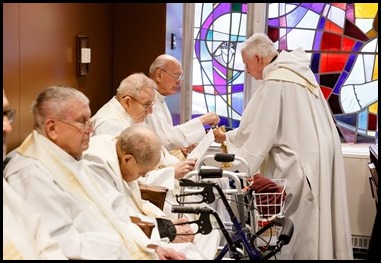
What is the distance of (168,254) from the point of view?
303 cm

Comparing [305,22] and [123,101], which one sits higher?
[305,22]

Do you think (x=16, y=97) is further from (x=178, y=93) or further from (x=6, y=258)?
(x=178, y=93)

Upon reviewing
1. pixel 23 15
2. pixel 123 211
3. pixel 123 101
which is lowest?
pixel 123 211

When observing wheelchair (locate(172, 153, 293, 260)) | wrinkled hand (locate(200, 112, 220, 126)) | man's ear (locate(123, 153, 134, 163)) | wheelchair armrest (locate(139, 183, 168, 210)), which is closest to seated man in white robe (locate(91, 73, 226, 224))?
wheelchair (locate(172, 153, 293, 260))

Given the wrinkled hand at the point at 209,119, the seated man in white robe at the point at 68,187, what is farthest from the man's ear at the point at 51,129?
the wrinkled hand at the point at 209,119

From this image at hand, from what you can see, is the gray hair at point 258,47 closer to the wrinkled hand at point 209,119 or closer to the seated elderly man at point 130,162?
the wrinkled hand at point 209,119

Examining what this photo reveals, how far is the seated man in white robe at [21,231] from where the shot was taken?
232 cm

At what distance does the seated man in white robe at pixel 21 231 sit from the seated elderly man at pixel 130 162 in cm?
77

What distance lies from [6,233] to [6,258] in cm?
10

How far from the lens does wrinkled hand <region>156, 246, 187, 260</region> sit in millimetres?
3013

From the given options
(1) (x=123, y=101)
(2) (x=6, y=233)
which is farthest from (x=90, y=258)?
(1) (x=123, y=101)

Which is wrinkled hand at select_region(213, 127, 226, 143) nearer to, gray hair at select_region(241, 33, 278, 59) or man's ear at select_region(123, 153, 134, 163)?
gray hair at select_region(241, 33, 278, 59)

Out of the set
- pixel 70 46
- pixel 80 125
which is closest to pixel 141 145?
pixel 80 125

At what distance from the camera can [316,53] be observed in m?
6.08
